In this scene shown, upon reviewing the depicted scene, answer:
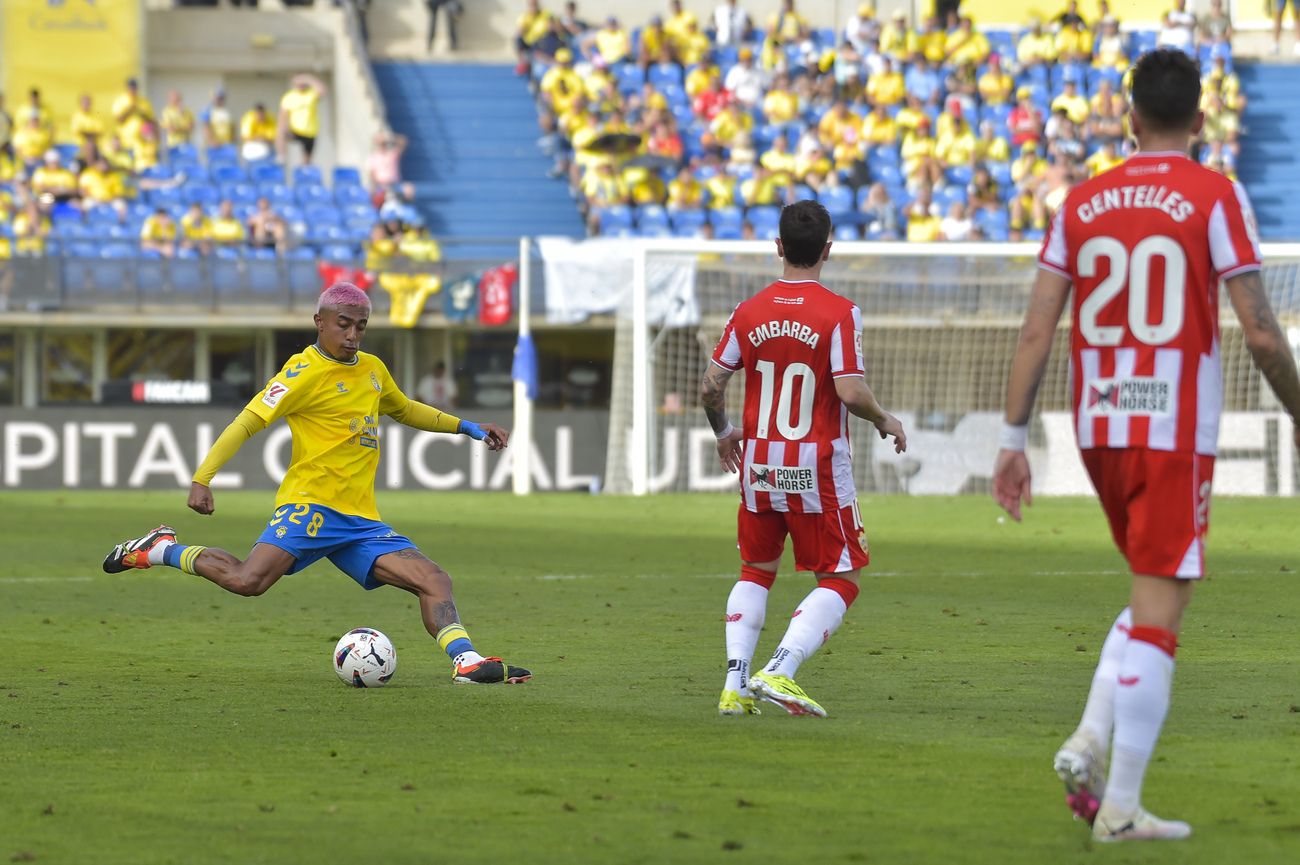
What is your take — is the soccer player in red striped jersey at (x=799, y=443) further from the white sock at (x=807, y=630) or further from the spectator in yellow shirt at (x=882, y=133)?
the spectator in yellow shirt at (x=882, y=133)

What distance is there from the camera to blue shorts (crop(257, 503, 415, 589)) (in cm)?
839

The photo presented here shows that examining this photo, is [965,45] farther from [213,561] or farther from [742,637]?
[742,637]

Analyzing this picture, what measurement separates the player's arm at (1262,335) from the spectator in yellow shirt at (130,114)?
26.8m

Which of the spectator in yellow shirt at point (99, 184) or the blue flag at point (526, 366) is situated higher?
the spectator in yellow shirt at point (99, 184)

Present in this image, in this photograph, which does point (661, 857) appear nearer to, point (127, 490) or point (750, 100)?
point (127, 490)

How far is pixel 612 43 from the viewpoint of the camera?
3166 cm

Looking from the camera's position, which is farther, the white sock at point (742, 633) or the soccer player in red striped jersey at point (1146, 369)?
the white sock at point (742, 633)

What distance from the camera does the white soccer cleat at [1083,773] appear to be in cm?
496

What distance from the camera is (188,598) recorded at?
41.7ft

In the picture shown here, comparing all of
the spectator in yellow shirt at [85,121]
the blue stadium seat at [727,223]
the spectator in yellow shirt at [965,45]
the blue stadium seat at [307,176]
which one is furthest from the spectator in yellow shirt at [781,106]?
the spectator in yellow shirt at [85,121]

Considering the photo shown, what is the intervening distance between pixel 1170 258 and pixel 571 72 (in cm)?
2666

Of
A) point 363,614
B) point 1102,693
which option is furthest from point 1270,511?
point 1102,693

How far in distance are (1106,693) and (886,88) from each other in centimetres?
2604

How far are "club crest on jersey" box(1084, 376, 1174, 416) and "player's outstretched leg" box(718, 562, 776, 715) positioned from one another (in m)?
2.35
